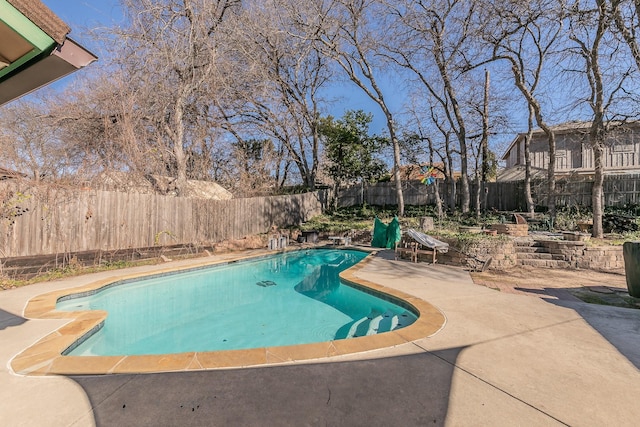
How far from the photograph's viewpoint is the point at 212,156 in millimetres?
15914

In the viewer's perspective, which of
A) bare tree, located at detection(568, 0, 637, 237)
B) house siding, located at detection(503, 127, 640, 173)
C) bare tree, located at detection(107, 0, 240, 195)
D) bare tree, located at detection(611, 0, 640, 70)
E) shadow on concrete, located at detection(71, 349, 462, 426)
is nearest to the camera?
shadow on concrete, located at detection(71, 349, 462, 426)

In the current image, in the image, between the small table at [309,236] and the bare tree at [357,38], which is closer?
the small table at [309,236]

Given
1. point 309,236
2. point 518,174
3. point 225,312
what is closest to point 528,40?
point 518,174

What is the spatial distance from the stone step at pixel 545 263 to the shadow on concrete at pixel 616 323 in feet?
11.2

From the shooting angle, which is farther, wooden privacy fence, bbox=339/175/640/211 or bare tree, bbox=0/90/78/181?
wooden privacy fence, bbox=339/175/640/211

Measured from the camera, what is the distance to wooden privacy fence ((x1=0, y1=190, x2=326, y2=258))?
664cm

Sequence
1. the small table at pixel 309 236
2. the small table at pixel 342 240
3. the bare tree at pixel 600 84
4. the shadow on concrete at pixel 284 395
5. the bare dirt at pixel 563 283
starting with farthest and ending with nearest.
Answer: the small table at pixel 309 236 < the small table at pixel 342 240 < the bare tree at pixel 600 84 < the bare dirt at pixel 563 283 < the shadow on concrete at pixel 284 395

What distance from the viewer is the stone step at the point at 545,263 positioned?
744 centimetres

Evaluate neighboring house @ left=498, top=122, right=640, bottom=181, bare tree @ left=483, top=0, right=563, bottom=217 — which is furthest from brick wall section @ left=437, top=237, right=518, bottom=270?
neighboring house @ left=498, top=122, right=640, bottom=181

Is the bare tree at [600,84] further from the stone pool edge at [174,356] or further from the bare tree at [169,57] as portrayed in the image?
the bare tree at [169,57]

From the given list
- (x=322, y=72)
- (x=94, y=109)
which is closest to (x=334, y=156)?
(x=322, y=72)

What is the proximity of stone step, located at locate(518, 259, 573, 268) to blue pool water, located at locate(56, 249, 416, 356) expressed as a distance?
4.89 meters

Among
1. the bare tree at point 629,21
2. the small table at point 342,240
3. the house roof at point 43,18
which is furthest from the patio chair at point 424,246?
the house roof at point 43,18

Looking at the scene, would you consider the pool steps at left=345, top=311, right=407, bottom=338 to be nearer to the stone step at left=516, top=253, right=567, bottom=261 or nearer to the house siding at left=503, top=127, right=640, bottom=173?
the stone step at left=516, top=253, right=567, bottom=261
